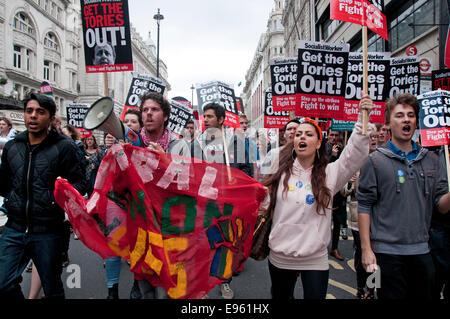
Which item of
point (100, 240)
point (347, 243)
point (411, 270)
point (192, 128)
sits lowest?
point (347, 243)

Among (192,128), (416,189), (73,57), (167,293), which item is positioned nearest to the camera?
(167,293)

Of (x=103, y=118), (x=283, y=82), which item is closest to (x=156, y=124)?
(x=103, y=118)

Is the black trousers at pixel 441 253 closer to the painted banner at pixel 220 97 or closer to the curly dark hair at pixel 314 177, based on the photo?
the curly dark hair at pixel 314 177

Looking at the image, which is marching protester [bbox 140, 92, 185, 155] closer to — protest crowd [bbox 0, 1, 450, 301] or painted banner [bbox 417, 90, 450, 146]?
protest crowd [bbox 0, 1, 450, 301]

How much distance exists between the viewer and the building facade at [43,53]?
28.9 meters

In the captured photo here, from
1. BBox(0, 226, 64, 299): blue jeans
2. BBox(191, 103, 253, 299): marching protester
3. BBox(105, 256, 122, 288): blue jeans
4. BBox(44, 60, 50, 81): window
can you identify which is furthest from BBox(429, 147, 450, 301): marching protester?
BBox(44, 60, 50, 81): window

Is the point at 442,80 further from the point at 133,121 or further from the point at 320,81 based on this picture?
the point at 133,121

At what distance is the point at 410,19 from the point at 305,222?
13.6 meters

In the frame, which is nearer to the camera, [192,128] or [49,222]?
[49,222]

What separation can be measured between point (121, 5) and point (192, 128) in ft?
15.2

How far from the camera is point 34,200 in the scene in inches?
104
